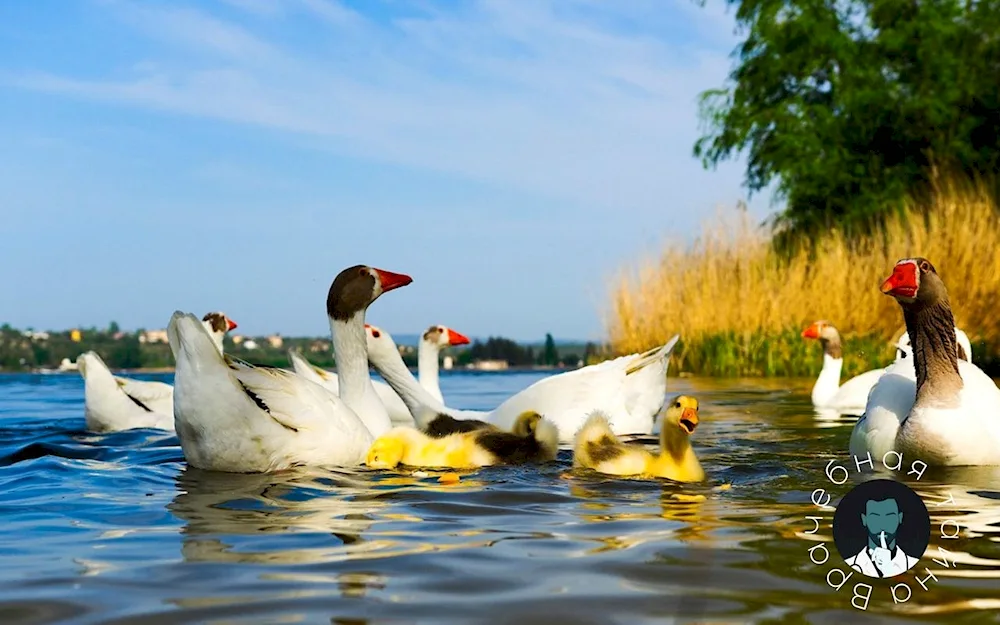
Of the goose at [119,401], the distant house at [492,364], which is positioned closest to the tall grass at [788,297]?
the goose at [119,401]

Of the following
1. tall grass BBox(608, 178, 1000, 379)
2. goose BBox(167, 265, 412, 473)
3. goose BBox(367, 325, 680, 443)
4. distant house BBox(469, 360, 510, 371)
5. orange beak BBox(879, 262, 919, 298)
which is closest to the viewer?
goose BBox(167, 265, 412, 473)

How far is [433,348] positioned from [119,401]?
3.12 m

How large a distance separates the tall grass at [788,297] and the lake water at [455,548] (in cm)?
1198

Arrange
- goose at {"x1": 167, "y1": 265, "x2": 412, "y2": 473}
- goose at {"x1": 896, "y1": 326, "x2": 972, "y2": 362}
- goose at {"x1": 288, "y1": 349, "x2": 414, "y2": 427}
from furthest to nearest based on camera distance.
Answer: goose at {"x1": 288, "y1": 349, "x2": 414, "y2": 427} < goose at {"x1": 896, "y1": 326, "x2": 972, "y2": 362} < goose at {"x1": 167, "y1": 265, "x2": 412, "y2": 473}

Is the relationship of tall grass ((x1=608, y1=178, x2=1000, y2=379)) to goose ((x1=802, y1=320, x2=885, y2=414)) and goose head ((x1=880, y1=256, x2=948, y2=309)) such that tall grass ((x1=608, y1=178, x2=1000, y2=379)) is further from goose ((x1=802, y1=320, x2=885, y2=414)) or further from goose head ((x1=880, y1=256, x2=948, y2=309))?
goose head ((x1=880, y1=256, x2=948, y2=309))

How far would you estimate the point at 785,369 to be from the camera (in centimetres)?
1891

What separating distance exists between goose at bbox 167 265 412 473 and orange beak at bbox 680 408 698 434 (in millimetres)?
2196

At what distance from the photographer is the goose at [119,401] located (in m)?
10.7

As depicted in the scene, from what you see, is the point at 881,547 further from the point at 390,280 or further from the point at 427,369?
the point at 427,369

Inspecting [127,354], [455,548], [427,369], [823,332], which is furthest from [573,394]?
[127,354]

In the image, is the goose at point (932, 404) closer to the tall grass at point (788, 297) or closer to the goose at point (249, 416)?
the goose at point (249, 416)

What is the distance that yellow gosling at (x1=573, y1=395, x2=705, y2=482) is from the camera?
6.24 metres

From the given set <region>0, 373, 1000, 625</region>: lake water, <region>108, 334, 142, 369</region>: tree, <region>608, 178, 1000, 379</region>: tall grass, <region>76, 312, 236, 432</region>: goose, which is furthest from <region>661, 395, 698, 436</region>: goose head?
<region>108, 334, 142, 369</region>: tree

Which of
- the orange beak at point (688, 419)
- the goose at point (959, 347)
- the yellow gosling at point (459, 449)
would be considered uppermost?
the goose at point (959, 347)
